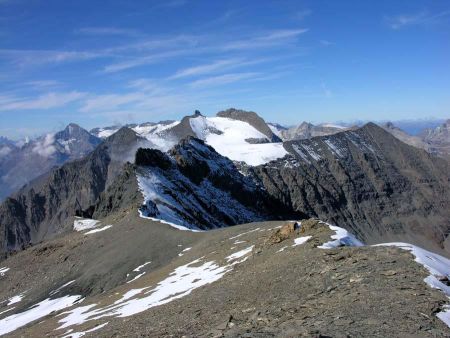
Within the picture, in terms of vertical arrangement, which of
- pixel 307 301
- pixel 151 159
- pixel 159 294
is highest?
pixel 151 159

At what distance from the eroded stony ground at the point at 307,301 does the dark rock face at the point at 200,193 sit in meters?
60.4

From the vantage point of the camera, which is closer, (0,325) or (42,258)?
(0,325)

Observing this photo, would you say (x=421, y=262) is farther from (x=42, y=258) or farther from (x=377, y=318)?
(x=42, y=258)

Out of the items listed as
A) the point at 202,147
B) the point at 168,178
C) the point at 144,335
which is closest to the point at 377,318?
the point at 144,335

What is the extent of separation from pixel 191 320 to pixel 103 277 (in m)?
45.1

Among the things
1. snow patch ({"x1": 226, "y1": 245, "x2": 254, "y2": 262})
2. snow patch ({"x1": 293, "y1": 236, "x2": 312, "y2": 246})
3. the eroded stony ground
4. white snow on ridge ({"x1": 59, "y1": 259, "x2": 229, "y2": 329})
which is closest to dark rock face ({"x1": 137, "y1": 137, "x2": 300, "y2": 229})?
white snow on ridge ({"x1": 59, "y1": 259, "x2": 229, "y2": 329})

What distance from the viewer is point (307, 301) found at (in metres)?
23.8

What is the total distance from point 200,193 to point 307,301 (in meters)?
123

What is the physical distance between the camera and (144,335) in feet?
86.4

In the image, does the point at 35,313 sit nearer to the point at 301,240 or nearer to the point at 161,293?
the point at 161,293

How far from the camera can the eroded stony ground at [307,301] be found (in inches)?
763

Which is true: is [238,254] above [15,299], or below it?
above

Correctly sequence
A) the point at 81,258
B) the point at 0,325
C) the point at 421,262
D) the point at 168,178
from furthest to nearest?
the point at 168,178 → the point at 81,258 → the point at 0,325 → the point at 421,262

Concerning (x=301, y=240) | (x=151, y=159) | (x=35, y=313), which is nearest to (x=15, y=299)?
(x=35, y=313)
